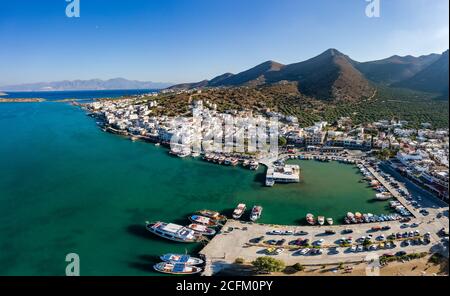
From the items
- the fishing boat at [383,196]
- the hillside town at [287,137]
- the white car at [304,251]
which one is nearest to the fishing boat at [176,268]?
the white car at [304,251]

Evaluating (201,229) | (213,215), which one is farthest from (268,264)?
(213,215)

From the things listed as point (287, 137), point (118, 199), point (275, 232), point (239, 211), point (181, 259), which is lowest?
point (181, 259)

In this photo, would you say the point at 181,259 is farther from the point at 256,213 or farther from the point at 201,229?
the point at 256,213

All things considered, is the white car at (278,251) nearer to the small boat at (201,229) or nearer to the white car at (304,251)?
the white car at (304,251)

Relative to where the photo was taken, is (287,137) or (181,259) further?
(287,137)

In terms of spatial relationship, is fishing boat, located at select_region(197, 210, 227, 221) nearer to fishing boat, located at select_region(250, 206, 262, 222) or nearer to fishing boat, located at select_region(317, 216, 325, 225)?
fishing boat, located at select_region(250, 206, 262, 222)

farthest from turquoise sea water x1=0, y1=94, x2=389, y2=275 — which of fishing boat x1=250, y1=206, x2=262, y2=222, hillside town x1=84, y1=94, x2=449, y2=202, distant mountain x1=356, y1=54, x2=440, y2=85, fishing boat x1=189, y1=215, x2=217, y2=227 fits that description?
distant mountain x1=356, y1=54, x2=440, y2=85

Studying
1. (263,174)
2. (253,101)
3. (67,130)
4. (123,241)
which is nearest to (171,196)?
(123,241)
